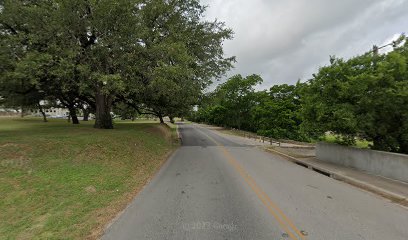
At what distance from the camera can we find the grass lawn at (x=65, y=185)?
4.93 meters

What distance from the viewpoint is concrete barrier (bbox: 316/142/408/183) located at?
906 centimetres

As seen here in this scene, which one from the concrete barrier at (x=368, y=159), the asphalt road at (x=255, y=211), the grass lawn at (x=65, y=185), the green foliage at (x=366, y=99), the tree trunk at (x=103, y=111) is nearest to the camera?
the asphalt road at (x=255, y=211)

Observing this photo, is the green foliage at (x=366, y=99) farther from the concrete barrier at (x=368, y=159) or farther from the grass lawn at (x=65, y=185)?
the grass lawn at (x=65, y=185)

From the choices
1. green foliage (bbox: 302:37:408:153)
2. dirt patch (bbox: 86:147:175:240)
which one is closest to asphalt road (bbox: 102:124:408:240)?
dirt patch (bbox: 86:147:175:240)

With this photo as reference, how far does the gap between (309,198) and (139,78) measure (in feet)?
35.1

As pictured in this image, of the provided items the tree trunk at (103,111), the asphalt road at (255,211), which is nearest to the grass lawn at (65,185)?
the asphalt road at (255,211)

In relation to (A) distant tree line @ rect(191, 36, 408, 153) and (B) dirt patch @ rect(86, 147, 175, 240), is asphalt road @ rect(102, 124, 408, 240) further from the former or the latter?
(A) distant tree line @ rect(191, 36, 408, 153)

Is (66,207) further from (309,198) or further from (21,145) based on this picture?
(309,198)

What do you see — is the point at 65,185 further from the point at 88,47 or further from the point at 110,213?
the point at 88,47

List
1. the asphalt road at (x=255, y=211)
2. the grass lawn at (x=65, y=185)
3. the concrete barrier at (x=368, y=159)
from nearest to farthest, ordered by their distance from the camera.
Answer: the asphalt road at (x=255, y=211)
the grass lawn at (x=65, y=185)
the concrete barrier at (x=368, y=159)

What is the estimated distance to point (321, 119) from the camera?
12477mm

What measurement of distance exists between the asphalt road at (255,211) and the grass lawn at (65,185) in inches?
25.2

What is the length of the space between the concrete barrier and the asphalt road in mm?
2201

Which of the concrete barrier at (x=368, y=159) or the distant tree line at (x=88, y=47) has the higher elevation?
the distant tree line at (x=88, y=47)
